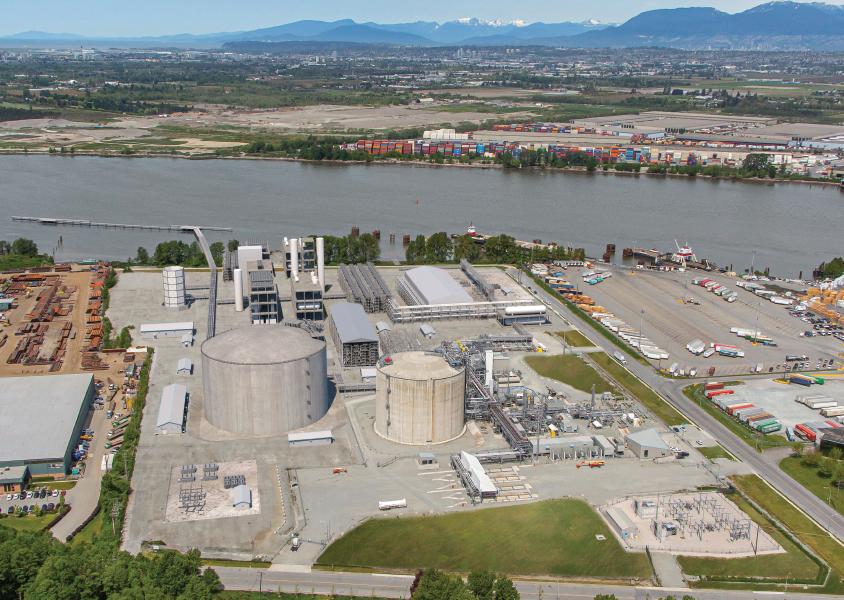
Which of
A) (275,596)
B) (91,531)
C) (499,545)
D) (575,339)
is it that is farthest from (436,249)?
(275,596)

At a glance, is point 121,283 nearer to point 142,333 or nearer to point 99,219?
point 142,333

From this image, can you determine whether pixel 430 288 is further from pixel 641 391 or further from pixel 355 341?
pixel 641 391

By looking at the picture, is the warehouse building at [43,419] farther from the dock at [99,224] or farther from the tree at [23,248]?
the dock at [99,224]

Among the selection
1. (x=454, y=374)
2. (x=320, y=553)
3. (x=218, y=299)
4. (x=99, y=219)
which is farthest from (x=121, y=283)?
(x=320, y=553)

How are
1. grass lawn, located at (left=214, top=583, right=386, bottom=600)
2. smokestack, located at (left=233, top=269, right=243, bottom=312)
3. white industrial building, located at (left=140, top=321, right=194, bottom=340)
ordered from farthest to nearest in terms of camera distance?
smokestack, located at (left=233, top=269, right=243, bottom=312) < white industrial building, located at (left=140, top=321, right=194, bottom=340) < grass lawn, located at (left=214, top=583, right=386, bottom=600)

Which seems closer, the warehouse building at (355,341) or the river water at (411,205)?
the warehouse building at (355,341)

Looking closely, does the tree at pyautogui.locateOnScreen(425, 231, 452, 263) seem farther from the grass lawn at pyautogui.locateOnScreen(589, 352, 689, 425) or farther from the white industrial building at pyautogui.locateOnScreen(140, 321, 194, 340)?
the white industrial building at pyautogui.locateOnScreen(140, 321, 194, 340)

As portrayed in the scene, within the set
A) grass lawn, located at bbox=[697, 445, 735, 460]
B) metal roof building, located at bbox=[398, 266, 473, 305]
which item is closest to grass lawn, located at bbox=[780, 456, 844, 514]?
grass lawn, located at bbox=[697, 445, 735, 460]

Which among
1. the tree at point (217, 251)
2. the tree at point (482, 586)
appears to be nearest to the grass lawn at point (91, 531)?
the tree at point (482, 586)
